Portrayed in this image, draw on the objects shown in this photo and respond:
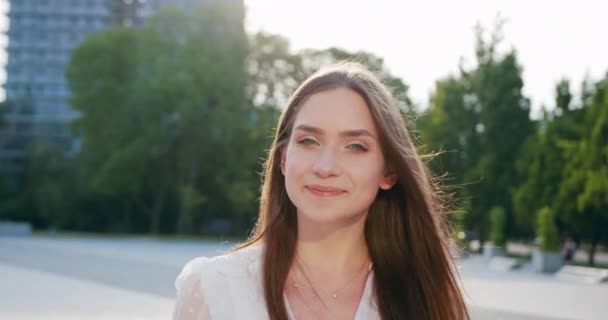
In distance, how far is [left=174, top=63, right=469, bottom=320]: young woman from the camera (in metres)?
2.35

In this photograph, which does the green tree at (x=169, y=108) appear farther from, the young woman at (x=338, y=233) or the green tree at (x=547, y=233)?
the young woman at (x=338, y=233)

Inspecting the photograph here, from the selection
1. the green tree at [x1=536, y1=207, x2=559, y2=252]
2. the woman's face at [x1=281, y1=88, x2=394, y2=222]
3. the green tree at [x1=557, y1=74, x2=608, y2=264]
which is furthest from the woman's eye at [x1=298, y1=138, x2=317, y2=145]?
the green tree at [x1=557, y1=74, x2=608, y2=264]

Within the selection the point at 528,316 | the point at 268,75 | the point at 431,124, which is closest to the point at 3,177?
the point at 268,75

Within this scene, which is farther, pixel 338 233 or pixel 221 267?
pixel 338 233

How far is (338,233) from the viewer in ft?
8.15

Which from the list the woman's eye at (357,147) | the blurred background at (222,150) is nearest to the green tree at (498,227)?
the blurred background at (222,150)

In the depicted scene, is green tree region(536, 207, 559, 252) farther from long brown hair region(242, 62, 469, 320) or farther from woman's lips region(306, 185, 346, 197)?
woman's lips region(306, 185, 346, 197)

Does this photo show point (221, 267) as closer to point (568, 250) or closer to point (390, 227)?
point (390, 227)

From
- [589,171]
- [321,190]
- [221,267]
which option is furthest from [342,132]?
[589,171]

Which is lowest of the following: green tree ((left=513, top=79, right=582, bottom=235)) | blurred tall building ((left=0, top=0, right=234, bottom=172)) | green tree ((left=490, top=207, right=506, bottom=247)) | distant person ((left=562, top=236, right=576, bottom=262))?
distant person ((left=562, top=236, right=576, bottom=262))

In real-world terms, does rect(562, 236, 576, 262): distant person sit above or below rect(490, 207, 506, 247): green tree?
below

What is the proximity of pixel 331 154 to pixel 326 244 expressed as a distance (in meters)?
0.29

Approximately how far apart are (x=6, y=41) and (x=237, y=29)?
51.2m

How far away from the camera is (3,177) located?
54125mm
